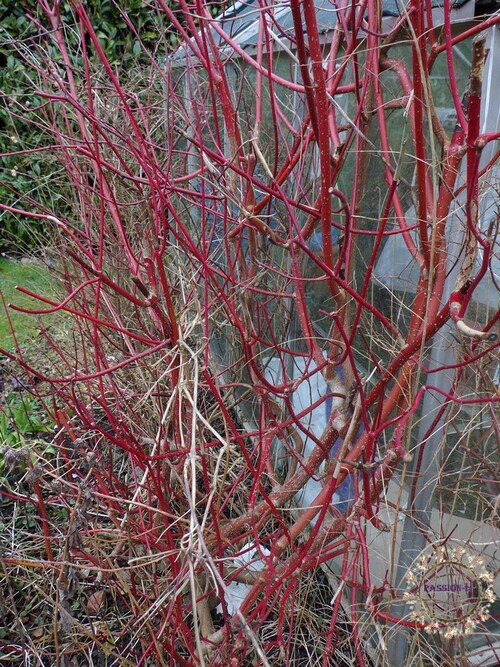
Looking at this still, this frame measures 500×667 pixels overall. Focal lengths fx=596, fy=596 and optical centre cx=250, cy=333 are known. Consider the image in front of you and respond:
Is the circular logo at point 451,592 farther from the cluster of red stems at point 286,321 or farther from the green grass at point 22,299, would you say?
the green grass at point 22,299

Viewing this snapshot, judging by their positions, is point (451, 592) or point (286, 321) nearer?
point (451, 592)

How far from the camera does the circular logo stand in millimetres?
1674

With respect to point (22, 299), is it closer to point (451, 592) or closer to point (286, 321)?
point (286, 321)

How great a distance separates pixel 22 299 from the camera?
6059mm

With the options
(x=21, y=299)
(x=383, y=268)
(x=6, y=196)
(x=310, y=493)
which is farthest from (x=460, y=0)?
(x=6, y=196)

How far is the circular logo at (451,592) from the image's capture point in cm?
167

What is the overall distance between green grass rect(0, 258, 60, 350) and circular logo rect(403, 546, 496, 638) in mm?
3613

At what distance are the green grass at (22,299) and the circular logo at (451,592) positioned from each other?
3613 mm

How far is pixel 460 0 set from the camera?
66.9 inches

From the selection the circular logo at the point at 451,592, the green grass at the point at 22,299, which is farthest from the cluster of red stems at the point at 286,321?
the green grass at the point at 22,299

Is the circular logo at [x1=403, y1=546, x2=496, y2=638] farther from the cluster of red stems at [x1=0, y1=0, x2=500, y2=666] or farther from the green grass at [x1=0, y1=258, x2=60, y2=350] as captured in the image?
the green grass at [x1=0, y1=258, x2=60, y2=350]

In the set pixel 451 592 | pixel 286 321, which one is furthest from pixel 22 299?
pixel 451 592

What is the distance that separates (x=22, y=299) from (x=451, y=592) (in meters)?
5.23

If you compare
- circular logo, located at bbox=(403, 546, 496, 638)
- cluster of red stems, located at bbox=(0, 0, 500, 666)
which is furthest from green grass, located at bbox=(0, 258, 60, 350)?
circular logo, located at bbox=(403, 546, 496, 638)
